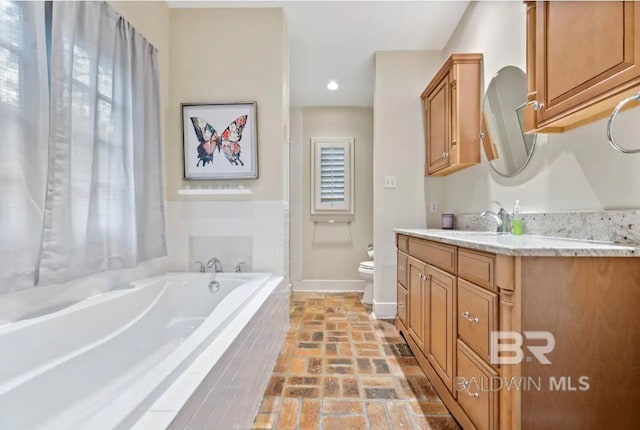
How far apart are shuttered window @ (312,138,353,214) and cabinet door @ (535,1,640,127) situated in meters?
2.83

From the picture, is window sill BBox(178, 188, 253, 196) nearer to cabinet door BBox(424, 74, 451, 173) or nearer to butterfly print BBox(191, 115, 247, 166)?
butterfly print BBox(191, 115, 247, 166)

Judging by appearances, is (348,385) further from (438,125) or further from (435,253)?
(438,125)

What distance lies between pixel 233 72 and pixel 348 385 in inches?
95.8

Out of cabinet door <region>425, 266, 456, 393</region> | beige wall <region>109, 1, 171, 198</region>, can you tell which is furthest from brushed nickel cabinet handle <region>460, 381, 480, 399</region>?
beige wall <region>109, 1, 171, 198</region>

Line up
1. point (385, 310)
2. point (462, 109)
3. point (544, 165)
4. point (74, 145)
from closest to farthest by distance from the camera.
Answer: point (74, 145), point (544, 165), point (462, 109), point (385, 310)

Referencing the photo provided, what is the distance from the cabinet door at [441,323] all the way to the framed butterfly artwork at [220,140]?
155cm

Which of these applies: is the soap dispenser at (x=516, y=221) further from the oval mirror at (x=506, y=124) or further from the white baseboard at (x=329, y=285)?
the white baseboard at (x=329, y=285)

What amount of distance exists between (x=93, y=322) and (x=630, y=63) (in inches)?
93.6

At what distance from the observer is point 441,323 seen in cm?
159

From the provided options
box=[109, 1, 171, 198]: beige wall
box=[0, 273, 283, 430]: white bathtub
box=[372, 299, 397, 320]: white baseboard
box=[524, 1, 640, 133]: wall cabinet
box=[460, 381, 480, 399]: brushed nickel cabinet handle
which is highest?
box=[109, 1, 171, 198]: beige wall

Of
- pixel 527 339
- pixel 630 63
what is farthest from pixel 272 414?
pixel 630 63

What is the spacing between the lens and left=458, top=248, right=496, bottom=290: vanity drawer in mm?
1102

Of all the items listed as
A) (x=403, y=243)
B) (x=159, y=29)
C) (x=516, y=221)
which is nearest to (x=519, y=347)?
(x=516, y=221)

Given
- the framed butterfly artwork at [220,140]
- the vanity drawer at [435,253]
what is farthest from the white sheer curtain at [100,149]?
the vanity drawer at [435,253]
